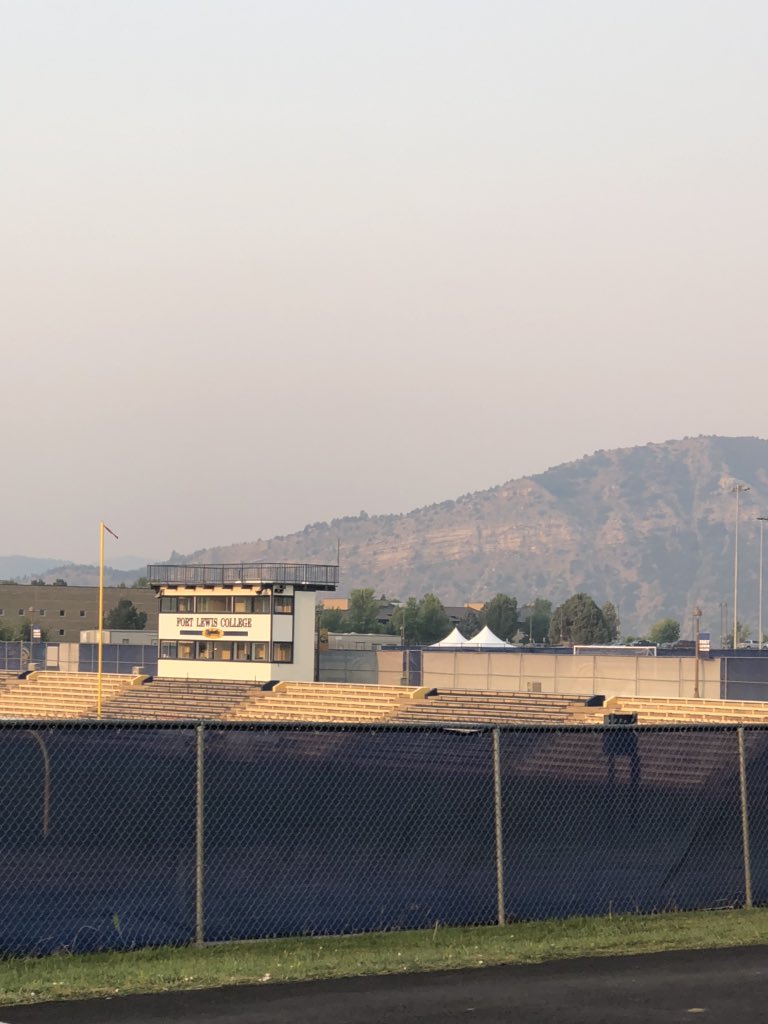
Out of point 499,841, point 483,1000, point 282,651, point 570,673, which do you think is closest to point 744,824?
point 499,841

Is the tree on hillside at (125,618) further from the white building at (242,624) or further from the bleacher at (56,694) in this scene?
the white building at (242,624)

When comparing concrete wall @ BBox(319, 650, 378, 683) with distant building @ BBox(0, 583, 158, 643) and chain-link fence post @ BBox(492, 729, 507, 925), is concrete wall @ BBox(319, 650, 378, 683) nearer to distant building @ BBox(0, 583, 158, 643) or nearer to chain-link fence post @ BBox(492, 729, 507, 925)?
chain-link fence post @ BBox(492, 729, 507, 925)

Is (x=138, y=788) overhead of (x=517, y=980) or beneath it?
overhead

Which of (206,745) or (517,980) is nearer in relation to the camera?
(517,980)

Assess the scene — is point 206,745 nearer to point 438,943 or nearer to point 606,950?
point 438,943

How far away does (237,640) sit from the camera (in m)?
67.8

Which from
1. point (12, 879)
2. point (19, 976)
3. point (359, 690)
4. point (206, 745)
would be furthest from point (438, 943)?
point (359, 690)

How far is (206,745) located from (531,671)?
179 feet

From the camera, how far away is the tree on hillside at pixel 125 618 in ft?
606

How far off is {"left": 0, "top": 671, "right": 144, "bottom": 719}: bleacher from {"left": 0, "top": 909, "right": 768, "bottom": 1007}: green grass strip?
52128 millimetres

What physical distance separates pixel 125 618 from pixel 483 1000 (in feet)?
585

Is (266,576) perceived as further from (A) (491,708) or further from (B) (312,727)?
(B) (312,727)

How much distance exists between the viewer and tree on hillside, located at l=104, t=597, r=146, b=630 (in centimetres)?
18475

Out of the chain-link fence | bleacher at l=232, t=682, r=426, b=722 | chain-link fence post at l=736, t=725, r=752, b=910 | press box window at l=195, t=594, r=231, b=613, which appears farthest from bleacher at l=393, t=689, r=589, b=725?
chain-link fence post at l=736, t=725, r=752, b=910
